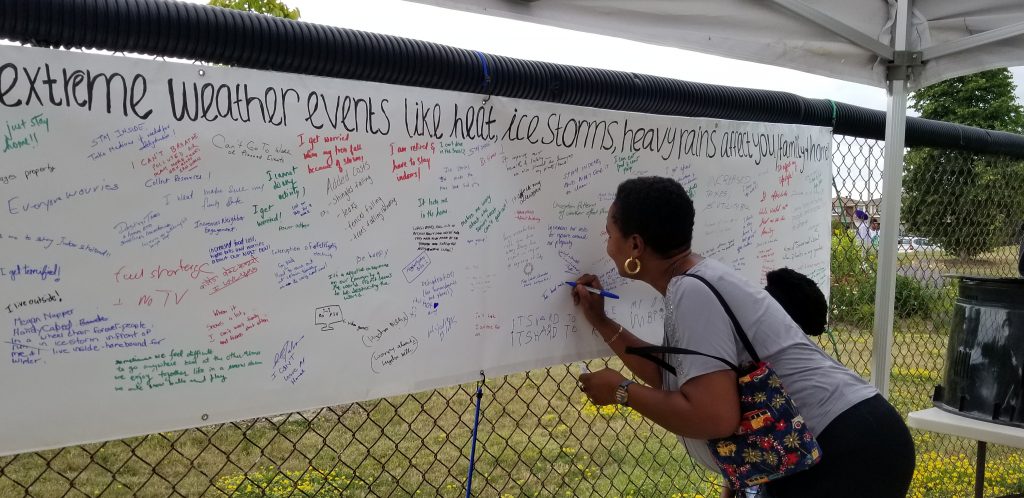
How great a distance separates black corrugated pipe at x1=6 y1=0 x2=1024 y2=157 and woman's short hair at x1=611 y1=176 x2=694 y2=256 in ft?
2.15

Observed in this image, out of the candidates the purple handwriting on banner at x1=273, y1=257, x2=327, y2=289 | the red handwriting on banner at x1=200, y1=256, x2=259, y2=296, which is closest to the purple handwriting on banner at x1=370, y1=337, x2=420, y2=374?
the purple handwriting on banner at x1=273, y1=257, x2=327, y2=289

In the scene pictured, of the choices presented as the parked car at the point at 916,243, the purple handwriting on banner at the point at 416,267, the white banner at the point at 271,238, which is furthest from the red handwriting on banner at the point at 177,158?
the parked car at the point at 916,243

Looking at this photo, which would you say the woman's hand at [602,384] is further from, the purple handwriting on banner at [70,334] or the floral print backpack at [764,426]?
the purple handwriting on banner at [70,334]

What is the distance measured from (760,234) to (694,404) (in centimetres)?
169

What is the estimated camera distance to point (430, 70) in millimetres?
2623

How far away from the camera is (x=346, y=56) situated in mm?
2438

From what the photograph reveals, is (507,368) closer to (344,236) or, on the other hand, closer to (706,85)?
(344,236)

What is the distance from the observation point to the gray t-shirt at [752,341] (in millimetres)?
2227

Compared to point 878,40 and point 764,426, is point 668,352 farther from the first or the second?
point 878,40

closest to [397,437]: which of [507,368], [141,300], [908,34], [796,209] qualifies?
[507,368]

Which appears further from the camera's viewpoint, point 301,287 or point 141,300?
point 301,287

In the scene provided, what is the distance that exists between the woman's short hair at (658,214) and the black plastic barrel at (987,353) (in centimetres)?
200

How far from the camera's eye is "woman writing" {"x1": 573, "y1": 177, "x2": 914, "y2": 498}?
7.29ft

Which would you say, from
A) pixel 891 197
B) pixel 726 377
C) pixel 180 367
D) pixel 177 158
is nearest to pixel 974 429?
pixel 891 197
